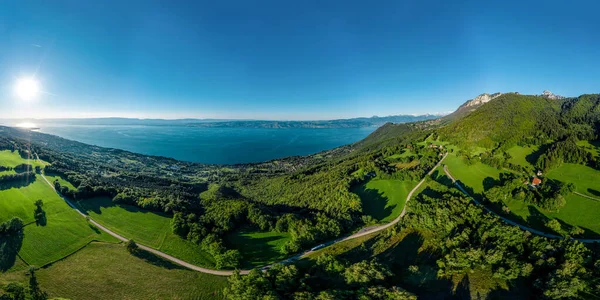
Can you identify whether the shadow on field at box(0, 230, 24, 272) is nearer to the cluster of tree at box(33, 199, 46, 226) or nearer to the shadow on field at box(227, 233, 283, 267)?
the cluster of tree at box(33, 199, 46, 226)

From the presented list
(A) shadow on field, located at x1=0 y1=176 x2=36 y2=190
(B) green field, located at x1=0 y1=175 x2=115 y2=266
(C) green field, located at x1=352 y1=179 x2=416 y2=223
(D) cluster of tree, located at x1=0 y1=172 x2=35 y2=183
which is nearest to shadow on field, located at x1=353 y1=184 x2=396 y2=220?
(C) green field, located at x1=352 y1=179 x2=416 y2=223

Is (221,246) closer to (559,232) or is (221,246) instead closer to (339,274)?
(339,274)

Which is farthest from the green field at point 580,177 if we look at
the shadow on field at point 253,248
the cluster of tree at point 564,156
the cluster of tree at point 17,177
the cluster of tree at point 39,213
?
the cluster of tree at point 17,177

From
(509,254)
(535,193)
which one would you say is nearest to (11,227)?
(509,254)

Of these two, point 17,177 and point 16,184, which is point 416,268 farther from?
point 17,177

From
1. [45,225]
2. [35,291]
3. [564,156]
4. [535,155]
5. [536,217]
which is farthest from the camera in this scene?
[535,155]

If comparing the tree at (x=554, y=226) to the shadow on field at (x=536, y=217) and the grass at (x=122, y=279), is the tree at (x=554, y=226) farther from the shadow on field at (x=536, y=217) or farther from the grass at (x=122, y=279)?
the grass at (x=122, y=279)
